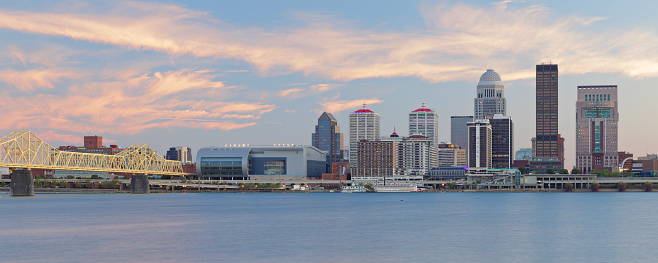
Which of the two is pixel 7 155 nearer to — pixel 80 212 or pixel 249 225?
pixel 80 212

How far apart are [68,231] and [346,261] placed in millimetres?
39069

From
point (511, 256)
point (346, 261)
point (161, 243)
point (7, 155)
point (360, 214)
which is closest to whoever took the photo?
point (346, 261)

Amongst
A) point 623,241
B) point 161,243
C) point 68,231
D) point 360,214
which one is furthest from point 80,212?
point 623,241

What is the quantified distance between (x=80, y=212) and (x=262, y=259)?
225 ft

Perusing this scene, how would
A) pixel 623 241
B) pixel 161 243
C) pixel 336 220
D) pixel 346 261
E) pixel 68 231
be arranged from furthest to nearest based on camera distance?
1. pixel 336 220
2. pixel 68 231
3. pixel 623 241
4. pixel 161 243
5. pixel 346 261

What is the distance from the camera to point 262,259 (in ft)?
193

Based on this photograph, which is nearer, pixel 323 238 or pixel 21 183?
pixel 323 238

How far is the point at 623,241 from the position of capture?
74.8 m

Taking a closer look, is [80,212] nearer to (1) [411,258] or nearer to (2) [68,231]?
(2) [68,231]

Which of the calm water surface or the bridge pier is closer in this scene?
the calm water surface

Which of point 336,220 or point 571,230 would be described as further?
Answer: point 336,220

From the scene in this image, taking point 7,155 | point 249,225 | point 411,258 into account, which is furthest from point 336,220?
point 7,155

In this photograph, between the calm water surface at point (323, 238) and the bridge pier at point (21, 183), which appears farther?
the bridge pier at point (21, 183)

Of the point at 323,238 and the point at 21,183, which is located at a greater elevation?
the point at 21,183
